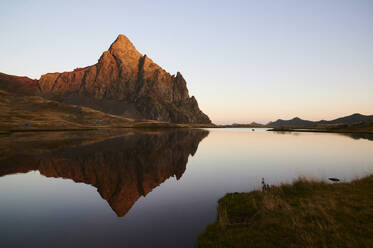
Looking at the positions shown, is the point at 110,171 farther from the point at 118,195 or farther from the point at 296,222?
the point at 296,222

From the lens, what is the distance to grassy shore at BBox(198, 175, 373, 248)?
984cm

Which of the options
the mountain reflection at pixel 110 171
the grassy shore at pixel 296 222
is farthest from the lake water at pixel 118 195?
the grassy shore at pixel 296 222

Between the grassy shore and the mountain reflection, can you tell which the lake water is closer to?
the mountain reflection

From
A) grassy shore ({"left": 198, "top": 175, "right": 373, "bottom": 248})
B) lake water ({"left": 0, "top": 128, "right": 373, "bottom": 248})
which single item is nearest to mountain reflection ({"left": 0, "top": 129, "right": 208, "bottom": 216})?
lake water ({"left": 0, "top": 128, "right": 373, "bottom": 248})

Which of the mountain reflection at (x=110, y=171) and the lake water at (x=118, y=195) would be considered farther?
the mountain reflection at (x=110, y=171)

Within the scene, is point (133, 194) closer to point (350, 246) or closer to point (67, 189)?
point (67, 189)

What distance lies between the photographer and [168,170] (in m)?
29.7

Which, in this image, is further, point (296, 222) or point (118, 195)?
point (118, 195)

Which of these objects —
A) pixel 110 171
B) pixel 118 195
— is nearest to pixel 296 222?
pixel 118 195

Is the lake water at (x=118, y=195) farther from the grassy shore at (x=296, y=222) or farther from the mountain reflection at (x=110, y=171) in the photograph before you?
the grassy shore at (x=296, y=222)

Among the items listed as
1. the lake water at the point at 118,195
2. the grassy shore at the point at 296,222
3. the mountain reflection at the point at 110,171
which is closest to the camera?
the grassy shore at the point at 296,222

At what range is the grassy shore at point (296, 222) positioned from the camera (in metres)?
9.84

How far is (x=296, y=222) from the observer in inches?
452

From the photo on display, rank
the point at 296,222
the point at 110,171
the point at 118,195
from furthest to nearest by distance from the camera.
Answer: the point at 110,171 < the point at 118,195 < the point at 296,222
